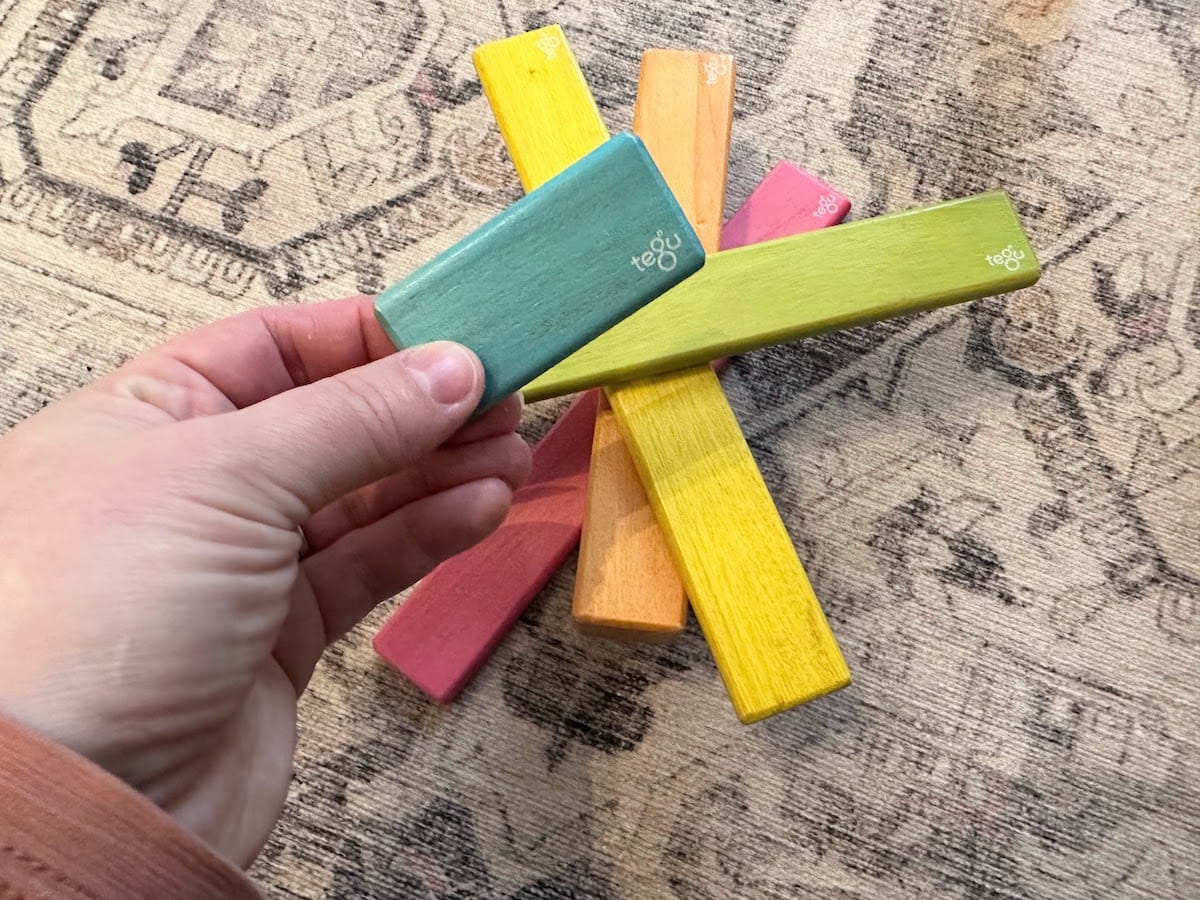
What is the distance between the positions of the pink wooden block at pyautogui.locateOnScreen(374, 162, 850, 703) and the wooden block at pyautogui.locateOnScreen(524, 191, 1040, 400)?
0.29ft

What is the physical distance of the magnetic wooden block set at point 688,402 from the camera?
29.3 inches

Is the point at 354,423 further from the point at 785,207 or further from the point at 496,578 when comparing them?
the point at 785,207

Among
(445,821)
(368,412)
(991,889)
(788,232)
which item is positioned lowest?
(991,889)

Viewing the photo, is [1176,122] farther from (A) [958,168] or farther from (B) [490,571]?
(B) [490,571]

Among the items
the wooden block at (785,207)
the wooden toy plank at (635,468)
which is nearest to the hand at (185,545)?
the wooden toy plank at (635,468)

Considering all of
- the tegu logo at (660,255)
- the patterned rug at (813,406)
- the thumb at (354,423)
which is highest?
the tegu logo at (660,255)

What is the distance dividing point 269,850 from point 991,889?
649mm

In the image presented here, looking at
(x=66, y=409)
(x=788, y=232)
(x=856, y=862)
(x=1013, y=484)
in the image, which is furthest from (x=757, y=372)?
(x=66, y=409)

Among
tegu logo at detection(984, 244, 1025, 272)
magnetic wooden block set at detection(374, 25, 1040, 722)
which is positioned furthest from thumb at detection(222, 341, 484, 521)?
tegu logo at detection(984, 244, 1025, 272)

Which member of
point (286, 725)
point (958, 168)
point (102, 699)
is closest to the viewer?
point (102, 699)

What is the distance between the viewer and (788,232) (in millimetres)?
861

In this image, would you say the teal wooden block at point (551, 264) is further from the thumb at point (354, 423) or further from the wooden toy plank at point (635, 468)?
the wooden toy plank at point (635, 468)

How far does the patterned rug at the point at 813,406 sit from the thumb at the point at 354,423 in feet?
1.09

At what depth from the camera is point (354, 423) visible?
534mm
